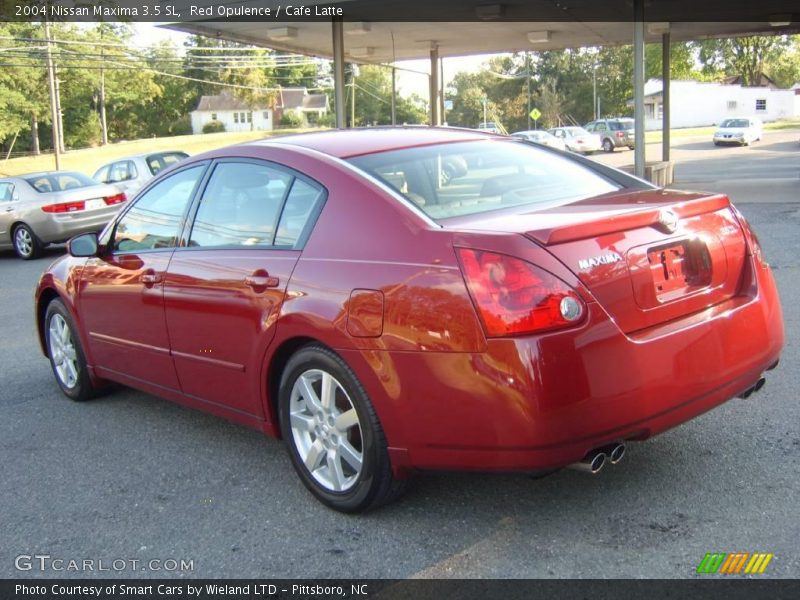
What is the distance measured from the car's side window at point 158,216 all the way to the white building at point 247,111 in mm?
105753

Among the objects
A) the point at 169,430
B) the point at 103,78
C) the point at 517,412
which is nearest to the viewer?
the point at 517,412

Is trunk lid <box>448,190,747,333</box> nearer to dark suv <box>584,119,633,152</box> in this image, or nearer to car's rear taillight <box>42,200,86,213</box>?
car's rear taillight <box>42,200,86,213</box>

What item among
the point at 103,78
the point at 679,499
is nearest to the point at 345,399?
the point at 679,499

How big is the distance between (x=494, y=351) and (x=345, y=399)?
2.68 ft

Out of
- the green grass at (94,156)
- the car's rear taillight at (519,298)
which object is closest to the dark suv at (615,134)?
the green grass at (94,156)

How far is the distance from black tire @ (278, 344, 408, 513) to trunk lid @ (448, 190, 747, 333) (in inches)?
33.0

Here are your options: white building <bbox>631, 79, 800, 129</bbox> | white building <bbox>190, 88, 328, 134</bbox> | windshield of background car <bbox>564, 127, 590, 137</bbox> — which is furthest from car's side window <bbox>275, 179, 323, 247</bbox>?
white building <bbox>190, 88, 328, 134</bbox>

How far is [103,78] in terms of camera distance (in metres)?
79.1

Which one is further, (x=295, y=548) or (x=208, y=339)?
(x=208, y=339)

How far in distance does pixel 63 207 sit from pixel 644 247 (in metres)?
13.7

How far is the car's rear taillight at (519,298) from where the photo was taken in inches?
121

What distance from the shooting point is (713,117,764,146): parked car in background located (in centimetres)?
4756

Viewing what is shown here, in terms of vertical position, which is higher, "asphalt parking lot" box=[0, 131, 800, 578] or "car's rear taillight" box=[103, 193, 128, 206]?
"car's rear taillight" box=[103, 193, 128, 206]
